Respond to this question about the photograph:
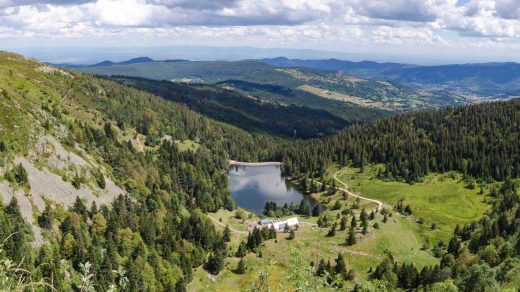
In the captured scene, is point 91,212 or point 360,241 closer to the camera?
point 91,212

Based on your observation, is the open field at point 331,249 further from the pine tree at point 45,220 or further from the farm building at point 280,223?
the pine tree at point 45,220

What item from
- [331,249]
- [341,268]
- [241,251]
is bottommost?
[331,249]

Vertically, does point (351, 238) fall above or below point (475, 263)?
below

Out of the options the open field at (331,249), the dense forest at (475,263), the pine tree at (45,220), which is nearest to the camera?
the dense forest at (475,263)

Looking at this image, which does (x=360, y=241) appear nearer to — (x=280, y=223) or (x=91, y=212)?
(x=280, y=223)

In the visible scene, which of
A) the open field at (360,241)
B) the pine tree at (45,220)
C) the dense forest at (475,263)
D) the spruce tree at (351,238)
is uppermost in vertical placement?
the pine tree at (45,220)

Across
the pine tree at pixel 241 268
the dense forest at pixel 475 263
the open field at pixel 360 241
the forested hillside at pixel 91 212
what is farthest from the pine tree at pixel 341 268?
the forested hillside at pixel 91 212

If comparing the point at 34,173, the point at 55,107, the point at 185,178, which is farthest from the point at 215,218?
the point at 55,107

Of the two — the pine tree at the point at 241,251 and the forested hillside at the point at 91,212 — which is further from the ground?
the forested hillside at the point at 91,212

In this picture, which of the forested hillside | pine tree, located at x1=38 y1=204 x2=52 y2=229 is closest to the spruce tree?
the forested hillside

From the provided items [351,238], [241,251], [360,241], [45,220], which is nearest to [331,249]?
[351,238]

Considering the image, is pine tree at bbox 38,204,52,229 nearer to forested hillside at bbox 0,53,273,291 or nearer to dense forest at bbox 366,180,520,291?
forested hillside at bbox 0,53,273,291

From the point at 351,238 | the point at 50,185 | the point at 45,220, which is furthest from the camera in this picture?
the point at 351,238
